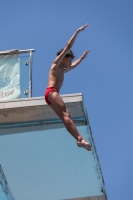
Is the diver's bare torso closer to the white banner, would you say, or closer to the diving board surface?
the diving board surface

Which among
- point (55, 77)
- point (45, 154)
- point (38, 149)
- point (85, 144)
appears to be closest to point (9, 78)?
point (38, 149)

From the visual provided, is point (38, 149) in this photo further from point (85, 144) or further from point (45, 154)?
point (85, 144)

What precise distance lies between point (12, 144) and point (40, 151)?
22.5 inches

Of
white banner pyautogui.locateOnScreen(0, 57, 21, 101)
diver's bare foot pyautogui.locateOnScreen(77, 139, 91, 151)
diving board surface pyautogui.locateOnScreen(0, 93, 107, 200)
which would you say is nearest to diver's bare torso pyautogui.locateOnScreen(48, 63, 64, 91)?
diving board surface pyautogui.locateOnScreen(0, 93, 107, 200)

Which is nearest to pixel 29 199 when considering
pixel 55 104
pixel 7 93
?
pixel 7 93

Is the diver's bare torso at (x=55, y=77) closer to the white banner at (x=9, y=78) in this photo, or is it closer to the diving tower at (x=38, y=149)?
the diving tower at (x=38, y=149)

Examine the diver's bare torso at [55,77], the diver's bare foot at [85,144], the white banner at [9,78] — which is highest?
the white banner at [9,78]

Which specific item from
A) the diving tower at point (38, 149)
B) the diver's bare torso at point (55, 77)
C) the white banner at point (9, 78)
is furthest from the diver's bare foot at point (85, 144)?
the white banner at point (9, 78)

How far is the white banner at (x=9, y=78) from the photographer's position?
11953 millimetres

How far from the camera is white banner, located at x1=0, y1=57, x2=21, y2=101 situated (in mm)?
11953

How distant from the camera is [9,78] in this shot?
12.1m

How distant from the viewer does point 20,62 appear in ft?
40.4

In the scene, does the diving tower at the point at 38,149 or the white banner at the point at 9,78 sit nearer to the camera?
the diving tower at the point at 38,149

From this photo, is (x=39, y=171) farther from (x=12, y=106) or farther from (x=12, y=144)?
(x=12, y=106)
